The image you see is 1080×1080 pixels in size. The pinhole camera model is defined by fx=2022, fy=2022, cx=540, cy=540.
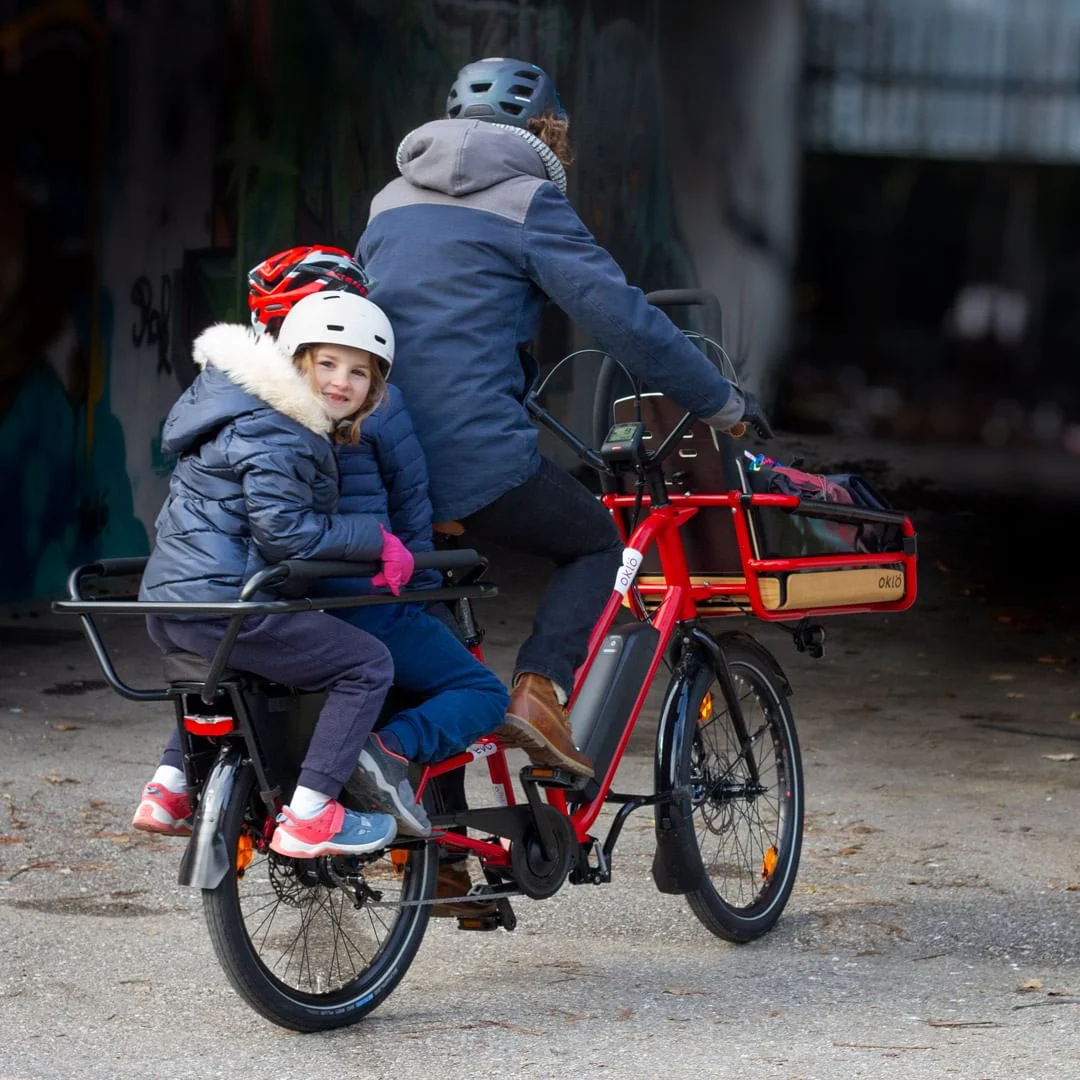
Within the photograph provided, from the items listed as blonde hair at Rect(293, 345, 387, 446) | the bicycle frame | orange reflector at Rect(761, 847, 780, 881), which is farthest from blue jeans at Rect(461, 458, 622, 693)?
orange reflector at Rect(761, 847, 780, 881)

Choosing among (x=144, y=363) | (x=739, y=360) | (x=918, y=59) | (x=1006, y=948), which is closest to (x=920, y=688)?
(x=1006, y=948)

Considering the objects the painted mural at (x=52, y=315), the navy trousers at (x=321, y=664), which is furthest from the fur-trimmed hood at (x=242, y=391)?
the painted mural at (x=52, y=315)

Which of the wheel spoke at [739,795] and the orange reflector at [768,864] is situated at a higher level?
the wheel spoke at [739,795]

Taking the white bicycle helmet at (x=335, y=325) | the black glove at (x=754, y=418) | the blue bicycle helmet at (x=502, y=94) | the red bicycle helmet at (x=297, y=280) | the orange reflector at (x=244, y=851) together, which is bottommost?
the orange reflector at (x=244, y=851)

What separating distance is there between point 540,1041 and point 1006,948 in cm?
144

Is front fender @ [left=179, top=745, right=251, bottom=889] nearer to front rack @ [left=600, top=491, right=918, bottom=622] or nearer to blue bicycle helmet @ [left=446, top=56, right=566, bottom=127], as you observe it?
front rack @ [left=600, top=491, right=918, bottom=622]

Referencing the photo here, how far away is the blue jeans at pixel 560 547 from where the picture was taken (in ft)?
14.9

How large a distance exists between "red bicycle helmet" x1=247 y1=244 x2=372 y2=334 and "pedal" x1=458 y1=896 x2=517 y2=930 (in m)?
1.42

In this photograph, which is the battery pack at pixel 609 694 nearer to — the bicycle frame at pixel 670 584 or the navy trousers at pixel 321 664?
the bicycle frame at pixel 670 584

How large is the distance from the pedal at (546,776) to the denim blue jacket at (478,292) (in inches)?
25.1

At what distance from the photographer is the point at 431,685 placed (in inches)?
171

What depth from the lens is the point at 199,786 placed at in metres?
4.16

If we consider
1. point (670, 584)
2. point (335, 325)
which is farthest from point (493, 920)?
point (335, 325)

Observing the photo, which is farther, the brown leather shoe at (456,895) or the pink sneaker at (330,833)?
the brown leather shoe at (456,895)
